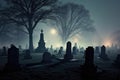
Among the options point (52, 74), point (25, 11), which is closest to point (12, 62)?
point (52, 74)

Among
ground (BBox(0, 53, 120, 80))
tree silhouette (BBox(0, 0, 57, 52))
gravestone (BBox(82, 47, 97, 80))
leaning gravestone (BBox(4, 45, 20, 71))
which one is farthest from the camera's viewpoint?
tree silhouette (BBox(0, 0, 57, 52))

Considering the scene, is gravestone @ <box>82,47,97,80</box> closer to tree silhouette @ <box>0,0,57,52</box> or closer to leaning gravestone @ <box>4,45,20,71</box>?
leaning gravestone @ <box>4,45,20,71</box>

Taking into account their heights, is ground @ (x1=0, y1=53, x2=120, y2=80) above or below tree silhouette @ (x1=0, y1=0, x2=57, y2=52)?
below

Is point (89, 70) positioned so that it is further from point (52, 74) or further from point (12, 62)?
point (12, 62)

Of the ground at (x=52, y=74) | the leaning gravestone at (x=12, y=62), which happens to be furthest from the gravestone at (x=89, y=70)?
the leaning gravestone at (x=12, y=62)

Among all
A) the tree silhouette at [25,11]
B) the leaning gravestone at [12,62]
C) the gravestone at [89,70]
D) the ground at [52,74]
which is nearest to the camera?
the ground at [52,74]

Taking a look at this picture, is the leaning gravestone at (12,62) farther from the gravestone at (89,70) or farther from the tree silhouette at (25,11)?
the tree silhouette at (25,11)

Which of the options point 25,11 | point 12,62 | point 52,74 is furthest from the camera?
point 25,11

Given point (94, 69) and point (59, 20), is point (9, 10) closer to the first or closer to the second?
point (59, 20)

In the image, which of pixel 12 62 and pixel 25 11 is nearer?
pixel 12 62

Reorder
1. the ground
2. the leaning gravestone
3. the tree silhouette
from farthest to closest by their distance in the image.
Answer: the tree silhouette < the leaning gravestone < the ground

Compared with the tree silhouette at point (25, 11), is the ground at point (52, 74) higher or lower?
lower

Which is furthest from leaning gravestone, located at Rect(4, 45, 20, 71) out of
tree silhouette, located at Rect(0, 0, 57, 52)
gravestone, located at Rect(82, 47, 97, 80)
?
tree silhouette, located at Rect(0, 0, 57, 52)

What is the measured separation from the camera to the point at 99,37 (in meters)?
92.8
